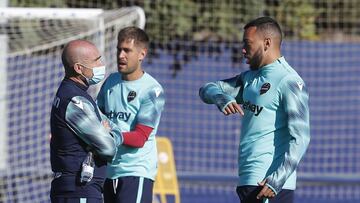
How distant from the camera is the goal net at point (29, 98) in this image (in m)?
11.3

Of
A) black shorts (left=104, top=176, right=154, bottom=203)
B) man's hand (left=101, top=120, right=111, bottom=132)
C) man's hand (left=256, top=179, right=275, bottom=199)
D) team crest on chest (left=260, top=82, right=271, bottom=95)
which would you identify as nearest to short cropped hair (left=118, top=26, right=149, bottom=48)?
black shorts (left=104, top=176, right=154, bottom=203)

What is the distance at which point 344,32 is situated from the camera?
1323 cm

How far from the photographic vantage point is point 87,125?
5.57 meters

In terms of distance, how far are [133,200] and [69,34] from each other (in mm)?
4658

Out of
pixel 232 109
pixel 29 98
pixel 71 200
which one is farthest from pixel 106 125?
pixel 29 98

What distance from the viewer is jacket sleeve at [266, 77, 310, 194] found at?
5.46 metres

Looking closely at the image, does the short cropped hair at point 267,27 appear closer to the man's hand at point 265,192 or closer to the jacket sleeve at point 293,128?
the jacket sleeve at point 293,128

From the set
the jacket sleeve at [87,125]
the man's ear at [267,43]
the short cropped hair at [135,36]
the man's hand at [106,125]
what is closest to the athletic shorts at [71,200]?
the jacket sleeve at [87,125]

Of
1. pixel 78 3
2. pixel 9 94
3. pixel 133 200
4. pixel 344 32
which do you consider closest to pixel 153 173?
pixel 133 200

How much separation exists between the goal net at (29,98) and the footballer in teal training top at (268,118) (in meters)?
5.31

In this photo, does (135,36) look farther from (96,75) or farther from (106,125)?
(106,125)

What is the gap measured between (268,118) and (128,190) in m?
1.55

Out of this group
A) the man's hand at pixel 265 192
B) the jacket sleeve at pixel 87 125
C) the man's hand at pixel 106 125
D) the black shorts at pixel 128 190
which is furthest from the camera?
the black shorts at pixel 128 190

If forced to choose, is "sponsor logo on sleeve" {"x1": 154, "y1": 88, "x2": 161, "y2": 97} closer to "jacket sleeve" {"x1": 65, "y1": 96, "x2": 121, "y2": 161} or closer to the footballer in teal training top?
the footballer in teal training top
